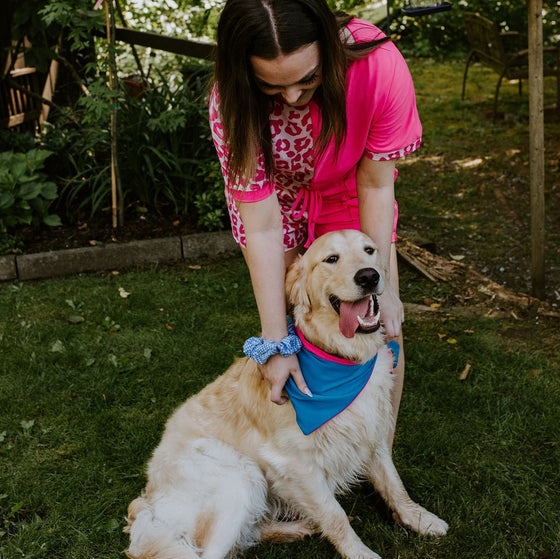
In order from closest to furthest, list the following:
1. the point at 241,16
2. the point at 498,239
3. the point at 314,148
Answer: the point at 241,16 < the point at 314,148 < the point at 498,239

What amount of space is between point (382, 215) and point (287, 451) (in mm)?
977

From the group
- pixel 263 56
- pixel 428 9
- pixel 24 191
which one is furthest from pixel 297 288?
pixel 24 191

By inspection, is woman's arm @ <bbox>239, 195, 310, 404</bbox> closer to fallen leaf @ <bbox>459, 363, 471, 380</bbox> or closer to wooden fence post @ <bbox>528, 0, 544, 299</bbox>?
fallen leaf @ <bbox>459, 363, 471, 380</bbox>

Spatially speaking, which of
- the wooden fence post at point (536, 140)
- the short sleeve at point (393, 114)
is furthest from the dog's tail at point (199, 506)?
the wooden fence post at point (536, 140)

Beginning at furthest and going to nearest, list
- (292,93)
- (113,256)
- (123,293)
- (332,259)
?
(113,256) < (123,293) < (332,259) < (292,93)

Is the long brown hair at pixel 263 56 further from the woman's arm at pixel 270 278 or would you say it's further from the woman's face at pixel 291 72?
the woman's arm at pixel 270 278

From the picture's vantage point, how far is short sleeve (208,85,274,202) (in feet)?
7.47

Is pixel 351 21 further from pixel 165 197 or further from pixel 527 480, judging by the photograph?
pixel 165 197

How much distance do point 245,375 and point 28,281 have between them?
335 cm

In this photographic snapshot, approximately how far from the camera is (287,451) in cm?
236

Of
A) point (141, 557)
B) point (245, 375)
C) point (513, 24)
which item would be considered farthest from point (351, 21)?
point (513, 24)

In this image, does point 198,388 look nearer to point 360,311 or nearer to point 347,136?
point 360,311

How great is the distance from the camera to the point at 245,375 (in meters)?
2.51

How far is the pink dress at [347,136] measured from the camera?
86.2 inches
